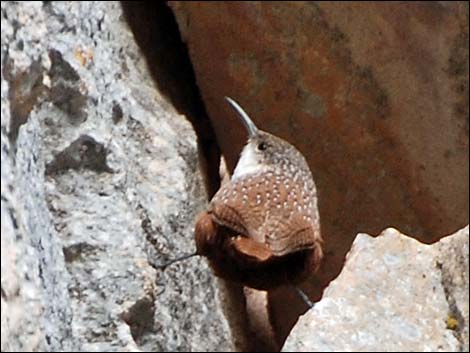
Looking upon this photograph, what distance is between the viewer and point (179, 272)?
404cm

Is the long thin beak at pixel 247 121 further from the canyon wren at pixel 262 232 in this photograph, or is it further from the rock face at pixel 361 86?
the canyon wren at pixel 262 232

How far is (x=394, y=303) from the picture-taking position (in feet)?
9.38

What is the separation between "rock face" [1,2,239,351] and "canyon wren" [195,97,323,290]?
0.64 feet

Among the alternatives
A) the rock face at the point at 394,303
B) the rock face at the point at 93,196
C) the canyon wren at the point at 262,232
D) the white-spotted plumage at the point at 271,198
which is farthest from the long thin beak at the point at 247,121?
the rock face at the point at 394,303

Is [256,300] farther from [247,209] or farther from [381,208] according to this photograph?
[247,209]

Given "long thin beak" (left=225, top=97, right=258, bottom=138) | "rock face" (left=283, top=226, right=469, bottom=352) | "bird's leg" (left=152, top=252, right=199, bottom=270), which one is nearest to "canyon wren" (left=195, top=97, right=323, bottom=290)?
"bird's leg" (left=152, top=252, right=199, bottom=270)

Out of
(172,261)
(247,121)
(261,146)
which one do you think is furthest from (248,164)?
(172,261)

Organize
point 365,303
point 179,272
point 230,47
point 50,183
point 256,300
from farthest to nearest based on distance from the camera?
point 230,47 < point 256,300 < point 179,272 < point 50,183 < point 365,303

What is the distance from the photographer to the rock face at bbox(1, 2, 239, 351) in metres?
2.66

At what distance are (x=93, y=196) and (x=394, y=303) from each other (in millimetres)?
1009

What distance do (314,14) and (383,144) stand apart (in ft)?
1.44

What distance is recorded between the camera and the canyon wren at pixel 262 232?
11.5 ft

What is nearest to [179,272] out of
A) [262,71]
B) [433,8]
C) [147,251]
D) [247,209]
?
[147,251]

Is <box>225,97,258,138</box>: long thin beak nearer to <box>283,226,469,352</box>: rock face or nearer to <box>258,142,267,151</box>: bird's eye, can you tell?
<box>258,142,267,151</box>: bird's eye
